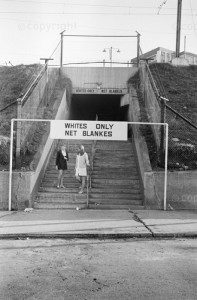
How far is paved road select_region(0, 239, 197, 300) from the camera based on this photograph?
15.3 ft

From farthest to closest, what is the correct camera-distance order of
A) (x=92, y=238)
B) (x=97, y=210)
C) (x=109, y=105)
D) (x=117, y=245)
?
(x=109, y=105)
(x=97, y=210)
(x=92, y=238)
(x=117, y=245)

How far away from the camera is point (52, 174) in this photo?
12.6m

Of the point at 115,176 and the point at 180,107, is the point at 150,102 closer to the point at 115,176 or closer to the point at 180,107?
the point at 180,107

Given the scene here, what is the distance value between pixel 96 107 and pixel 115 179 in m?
9.95

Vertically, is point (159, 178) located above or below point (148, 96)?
below

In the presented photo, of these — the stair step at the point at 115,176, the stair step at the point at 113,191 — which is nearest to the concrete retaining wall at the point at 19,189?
the stair step at the point at 113,191

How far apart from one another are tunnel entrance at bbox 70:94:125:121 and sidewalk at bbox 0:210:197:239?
401 inches

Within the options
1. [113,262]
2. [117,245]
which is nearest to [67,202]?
[117,245]

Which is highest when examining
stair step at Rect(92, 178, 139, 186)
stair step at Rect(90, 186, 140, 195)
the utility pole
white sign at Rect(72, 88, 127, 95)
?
the utility pole

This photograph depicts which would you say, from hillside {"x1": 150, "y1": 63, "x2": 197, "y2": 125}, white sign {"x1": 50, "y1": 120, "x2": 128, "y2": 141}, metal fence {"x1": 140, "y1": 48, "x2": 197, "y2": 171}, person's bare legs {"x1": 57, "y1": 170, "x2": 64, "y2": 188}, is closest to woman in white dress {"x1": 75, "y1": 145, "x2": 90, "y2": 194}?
person's bare legs {"x1": 57, "y1": 170, "x2": 64, "y2": 188}

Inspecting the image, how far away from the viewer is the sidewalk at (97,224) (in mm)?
7820

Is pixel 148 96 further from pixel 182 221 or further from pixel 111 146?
pixel 182 221

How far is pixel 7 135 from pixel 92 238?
254 inches

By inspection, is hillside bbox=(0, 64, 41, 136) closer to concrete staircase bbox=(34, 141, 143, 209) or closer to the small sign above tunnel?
the small sign above tunnel
